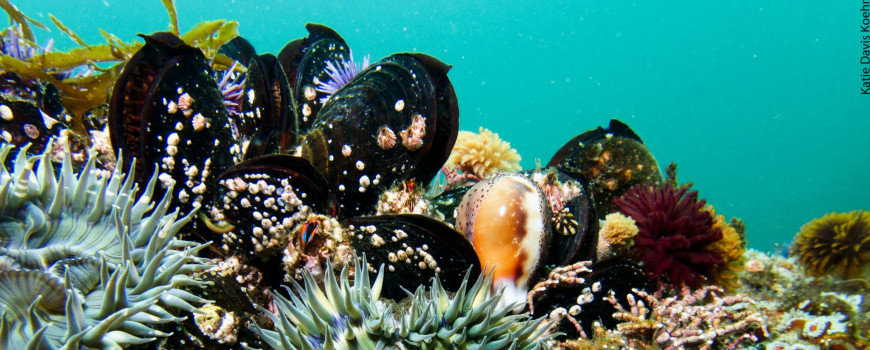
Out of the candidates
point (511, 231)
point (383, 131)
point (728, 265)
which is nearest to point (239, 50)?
point (383, 131)

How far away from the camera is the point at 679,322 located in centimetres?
268

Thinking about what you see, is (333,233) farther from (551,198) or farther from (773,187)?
(773,187)

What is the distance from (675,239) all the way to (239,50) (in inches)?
181

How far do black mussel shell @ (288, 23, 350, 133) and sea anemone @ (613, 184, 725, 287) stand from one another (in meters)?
2.88

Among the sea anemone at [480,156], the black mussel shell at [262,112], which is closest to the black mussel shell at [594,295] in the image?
the sea anemone at [480,156]

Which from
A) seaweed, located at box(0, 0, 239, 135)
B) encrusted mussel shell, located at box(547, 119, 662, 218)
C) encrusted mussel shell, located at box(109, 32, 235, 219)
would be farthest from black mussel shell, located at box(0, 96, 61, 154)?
encrusted mussel shell, located at box(547, 119, 662, 218)

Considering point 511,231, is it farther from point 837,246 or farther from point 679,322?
point 837,246

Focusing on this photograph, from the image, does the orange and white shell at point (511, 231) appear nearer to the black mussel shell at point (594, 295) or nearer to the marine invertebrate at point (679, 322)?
the black mussel shell at point (594, 295)

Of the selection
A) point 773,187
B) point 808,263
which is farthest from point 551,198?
point 773,187

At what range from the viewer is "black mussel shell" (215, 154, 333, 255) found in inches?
97.9

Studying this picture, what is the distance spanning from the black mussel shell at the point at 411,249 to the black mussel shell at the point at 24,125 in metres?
1.91

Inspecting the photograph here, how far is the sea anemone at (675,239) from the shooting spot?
3.00 m

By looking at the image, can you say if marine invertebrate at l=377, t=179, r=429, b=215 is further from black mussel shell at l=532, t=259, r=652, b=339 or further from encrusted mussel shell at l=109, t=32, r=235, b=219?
encrusted mussel shell at l=109, t=32, r=235, b=219

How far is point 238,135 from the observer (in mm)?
2998
